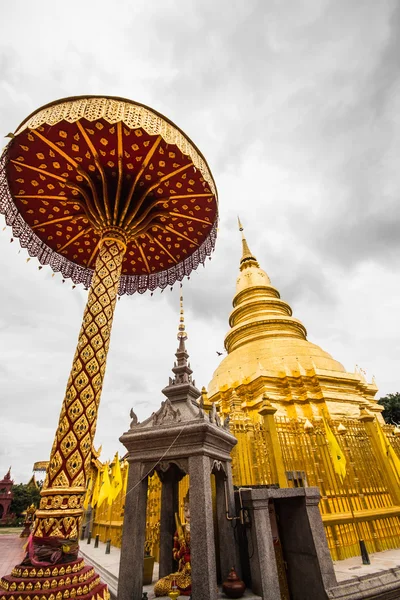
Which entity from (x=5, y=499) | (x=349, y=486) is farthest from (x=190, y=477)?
(x=5, y=499)

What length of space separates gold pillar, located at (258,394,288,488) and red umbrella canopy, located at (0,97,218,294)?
4.36 meters

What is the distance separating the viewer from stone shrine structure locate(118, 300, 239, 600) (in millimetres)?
3463

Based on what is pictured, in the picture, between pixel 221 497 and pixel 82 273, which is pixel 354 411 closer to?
pixel 221 497

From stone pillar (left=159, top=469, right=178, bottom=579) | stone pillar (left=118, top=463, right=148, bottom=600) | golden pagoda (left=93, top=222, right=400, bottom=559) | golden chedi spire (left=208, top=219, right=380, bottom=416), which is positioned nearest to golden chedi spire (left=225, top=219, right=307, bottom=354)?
golden chedi spire (left=208, top=219, right=380, bottom=416)

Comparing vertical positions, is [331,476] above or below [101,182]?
below

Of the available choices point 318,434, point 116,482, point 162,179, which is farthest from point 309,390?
point 162,179

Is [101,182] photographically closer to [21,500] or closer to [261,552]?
[261,552]

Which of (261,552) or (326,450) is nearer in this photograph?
(261,552)

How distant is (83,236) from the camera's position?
7469 mm

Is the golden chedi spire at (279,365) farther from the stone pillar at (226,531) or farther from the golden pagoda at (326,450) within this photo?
the stone pillar at (226,531)

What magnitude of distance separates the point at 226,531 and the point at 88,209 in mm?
5649

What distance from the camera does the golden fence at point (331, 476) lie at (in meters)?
6.90

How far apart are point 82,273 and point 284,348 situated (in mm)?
11321

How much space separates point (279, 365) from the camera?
15.1 m
